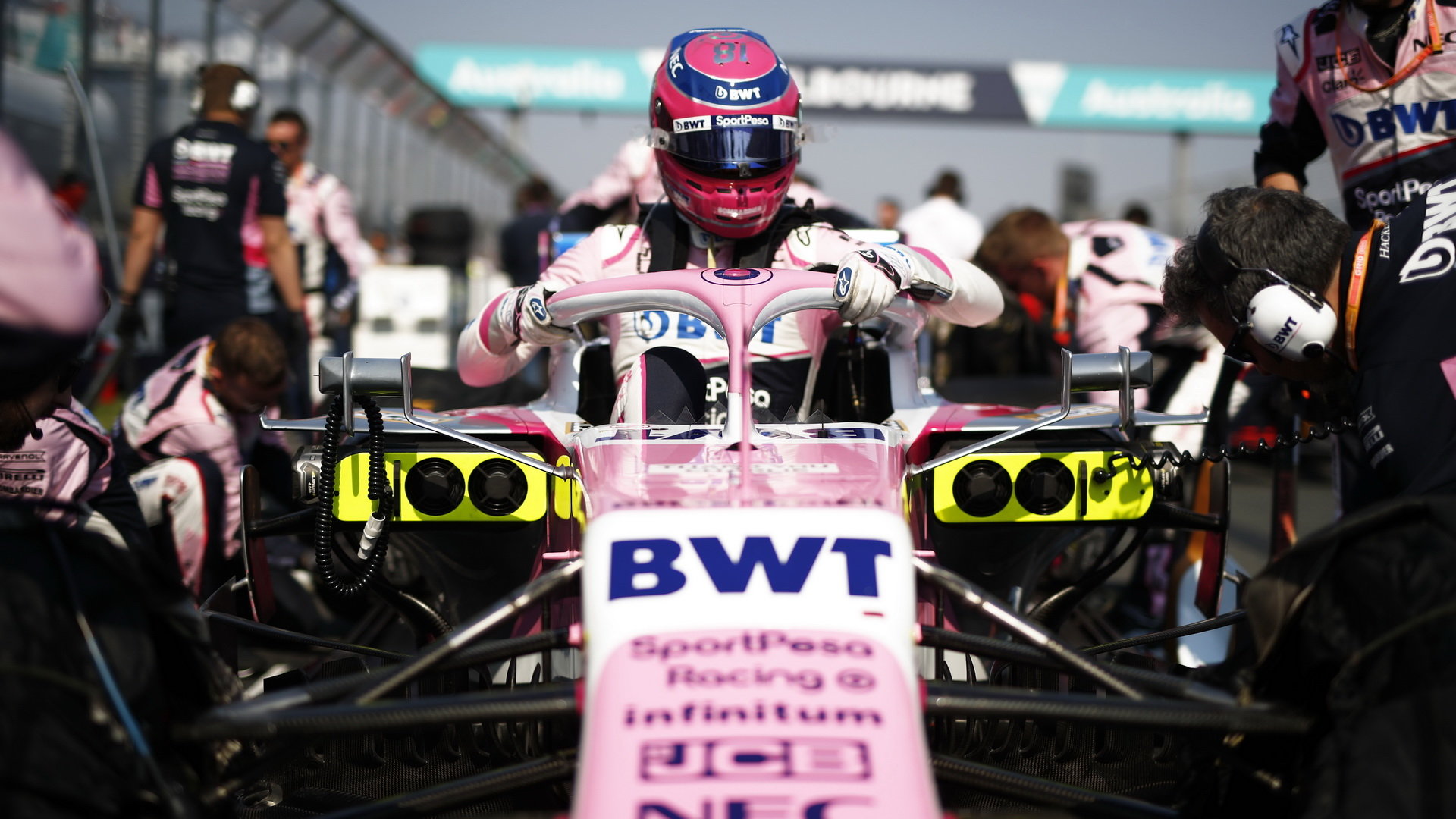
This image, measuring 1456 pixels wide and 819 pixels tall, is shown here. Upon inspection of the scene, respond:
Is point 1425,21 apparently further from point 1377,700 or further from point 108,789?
point 108,789

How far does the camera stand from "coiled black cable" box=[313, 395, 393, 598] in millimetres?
2707

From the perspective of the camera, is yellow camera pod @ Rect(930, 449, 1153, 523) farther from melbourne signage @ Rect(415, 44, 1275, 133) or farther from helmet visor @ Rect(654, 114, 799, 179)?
melbourne signage @ Rect(415, 44, 1275, 133)

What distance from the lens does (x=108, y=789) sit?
1.77 meters

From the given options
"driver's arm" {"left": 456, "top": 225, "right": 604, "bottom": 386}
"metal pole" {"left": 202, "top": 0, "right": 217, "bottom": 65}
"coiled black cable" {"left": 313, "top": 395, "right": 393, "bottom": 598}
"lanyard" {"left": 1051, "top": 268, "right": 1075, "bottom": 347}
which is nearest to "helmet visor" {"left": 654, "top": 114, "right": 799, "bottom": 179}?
"driver's arm" {"left": 456, "top": 225, "right": 604, "bottom": 386}

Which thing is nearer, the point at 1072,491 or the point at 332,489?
the point at 332,489

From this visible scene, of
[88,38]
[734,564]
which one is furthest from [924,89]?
[734,564]

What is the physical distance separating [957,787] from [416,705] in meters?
1.24

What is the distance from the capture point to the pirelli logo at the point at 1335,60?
12.4 feet

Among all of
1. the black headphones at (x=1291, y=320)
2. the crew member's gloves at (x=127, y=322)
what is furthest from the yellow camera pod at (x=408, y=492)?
the crew member's gloves at (x=127, y=322)

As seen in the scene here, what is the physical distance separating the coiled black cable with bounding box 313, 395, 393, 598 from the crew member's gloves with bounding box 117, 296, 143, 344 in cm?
394

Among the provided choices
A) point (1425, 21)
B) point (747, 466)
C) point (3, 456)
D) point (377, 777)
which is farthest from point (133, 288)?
point (1425, 21)

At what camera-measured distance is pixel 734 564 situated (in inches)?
79.4

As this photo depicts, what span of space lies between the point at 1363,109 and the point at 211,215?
491 cm

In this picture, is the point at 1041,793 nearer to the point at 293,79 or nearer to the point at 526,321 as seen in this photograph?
the point at 526,321
